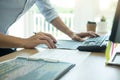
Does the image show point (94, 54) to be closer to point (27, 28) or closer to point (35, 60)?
point (35, 60)

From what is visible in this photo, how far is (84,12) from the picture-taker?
2764mm

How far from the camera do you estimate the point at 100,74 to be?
725mm

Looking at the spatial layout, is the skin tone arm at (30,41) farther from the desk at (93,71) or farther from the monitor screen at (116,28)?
the monitor screen at (116,28)

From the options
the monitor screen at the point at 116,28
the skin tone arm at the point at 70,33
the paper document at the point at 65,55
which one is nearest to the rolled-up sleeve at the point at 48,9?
the skin tone arm at the point at 70,33

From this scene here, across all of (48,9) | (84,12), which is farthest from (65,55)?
(84,12)

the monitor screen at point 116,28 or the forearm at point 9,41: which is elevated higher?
the monitor screen at point 116,28

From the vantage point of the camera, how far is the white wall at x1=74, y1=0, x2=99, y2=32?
8.84 feet

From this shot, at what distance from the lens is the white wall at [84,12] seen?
2.70 metres

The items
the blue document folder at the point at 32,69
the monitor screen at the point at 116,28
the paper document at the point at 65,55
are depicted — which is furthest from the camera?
the paper document at the point at 65,55

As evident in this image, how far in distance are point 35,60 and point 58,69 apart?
0.47ft

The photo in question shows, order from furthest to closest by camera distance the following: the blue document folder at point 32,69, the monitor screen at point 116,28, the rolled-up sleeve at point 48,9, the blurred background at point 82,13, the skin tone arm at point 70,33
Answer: the blurred background at point 82,13 → the rolled-up sleeve at point 48,9 → the skin tone arm at point 70,33 → the monitor screen at point 116,28 → the blue document folder at point 32,69

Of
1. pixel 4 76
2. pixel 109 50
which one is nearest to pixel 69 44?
pixel 109 50


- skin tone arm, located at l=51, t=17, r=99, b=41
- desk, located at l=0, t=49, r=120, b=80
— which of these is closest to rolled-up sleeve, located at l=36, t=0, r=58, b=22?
skin tone arm, located at l=51, t=17, r=99, b=41

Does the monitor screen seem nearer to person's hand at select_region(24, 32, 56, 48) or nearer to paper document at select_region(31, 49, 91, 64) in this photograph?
paper document at select_region(31, 49, 91, 64)
